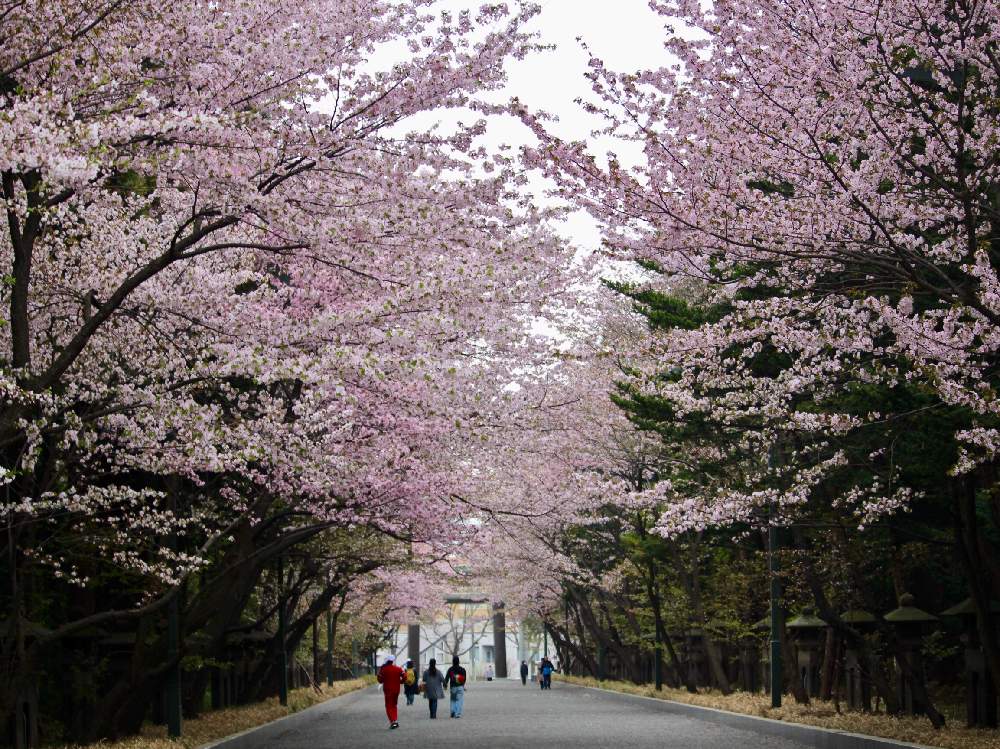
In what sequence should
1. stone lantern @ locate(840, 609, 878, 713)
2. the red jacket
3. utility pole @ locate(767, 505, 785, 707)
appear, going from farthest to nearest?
the red jacket < utility pole @ locate(767, 505, 785, 707) < stone lantern @ locate(840, 609, 878, 713)

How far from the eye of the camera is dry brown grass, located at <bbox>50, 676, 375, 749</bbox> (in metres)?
17.4

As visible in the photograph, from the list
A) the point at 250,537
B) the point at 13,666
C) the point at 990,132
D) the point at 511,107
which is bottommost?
the point at 13,666

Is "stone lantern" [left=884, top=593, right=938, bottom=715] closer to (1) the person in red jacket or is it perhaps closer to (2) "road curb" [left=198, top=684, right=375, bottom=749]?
(1) the person in red jacket

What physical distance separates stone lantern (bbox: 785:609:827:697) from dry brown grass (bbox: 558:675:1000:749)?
1081 mm

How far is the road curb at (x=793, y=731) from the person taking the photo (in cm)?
1717

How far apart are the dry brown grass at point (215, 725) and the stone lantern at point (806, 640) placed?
38.9ft

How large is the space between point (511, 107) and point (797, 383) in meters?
5.84

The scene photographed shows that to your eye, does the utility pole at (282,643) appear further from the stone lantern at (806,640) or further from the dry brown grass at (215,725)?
the stone lantern at (806,640)

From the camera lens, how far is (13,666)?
16.4m

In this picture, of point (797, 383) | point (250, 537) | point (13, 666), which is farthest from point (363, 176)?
A: point (250, 537)

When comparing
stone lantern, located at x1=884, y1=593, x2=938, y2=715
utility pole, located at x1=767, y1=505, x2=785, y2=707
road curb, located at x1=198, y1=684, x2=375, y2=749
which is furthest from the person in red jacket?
stone lantern, located at x1=884, y1=593, x2=938, y2=715

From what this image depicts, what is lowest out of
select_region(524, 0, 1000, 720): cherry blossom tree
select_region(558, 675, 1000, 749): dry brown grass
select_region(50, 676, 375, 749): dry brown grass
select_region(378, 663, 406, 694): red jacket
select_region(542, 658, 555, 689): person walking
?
select_region(542, 658, 555, 689): person walking

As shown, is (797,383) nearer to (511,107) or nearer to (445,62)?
(511,107)

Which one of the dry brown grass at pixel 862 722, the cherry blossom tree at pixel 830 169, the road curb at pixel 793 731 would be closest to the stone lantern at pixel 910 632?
the dry brown grass at pixel 862 722
